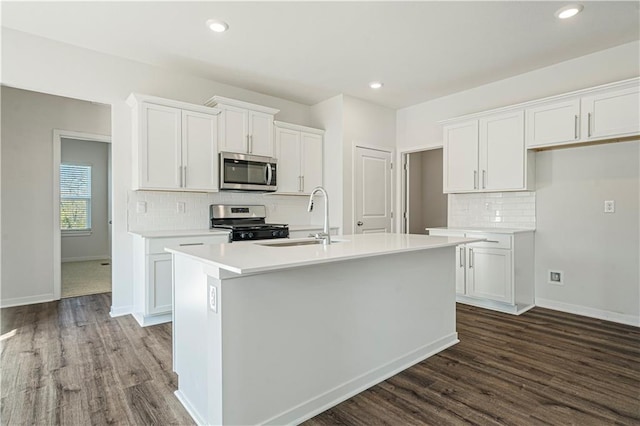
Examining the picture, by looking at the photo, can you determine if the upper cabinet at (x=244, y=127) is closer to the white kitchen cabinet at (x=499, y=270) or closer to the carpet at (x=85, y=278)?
the white kitchen cabinet at (x=499, y=270)

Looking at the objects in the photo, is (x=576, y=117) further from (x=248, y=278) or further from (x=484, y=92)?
(x=248, y=278)

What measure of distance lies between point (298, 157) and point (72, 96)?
2515 mm

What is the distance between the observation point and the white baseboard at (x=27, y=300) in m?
3.89

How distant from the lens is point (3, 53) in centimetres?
306

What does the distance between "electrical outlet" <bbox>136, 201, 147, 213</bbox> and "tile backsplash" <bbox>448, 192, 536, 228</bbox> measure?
376cm

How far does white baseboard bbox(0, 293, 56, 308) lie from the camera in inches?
153

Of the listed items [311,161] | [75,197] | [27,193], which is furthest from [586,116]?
[75,197]

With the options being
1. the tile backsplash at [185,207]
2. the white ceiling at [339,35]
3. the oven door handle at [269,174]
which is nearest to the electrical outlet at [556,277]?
the white ceiling at [339,35]

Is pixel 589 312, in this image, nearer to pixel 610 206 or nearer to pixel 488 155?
pixel 610 206

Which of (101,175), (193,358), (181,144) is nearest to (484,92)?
(181,144)

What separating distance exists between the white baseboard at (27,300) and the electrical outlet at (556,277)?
18.8ft

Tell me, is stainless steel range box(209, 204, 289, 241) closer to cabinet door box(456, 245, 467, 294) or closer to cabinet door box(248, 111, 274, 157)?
cabinet door box(248, 111, 274, 157)

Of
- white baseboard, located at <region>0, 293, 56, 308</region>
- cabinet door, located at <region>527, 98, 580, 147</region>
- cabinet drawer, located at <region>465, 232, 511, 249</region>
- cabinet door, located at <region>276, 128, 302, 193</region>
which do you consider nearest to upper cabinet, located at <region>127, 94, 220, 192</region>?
cabinet door, located at <region>276, 128, 302, 193</region>

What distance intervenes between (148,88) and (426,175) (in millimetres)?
5167
